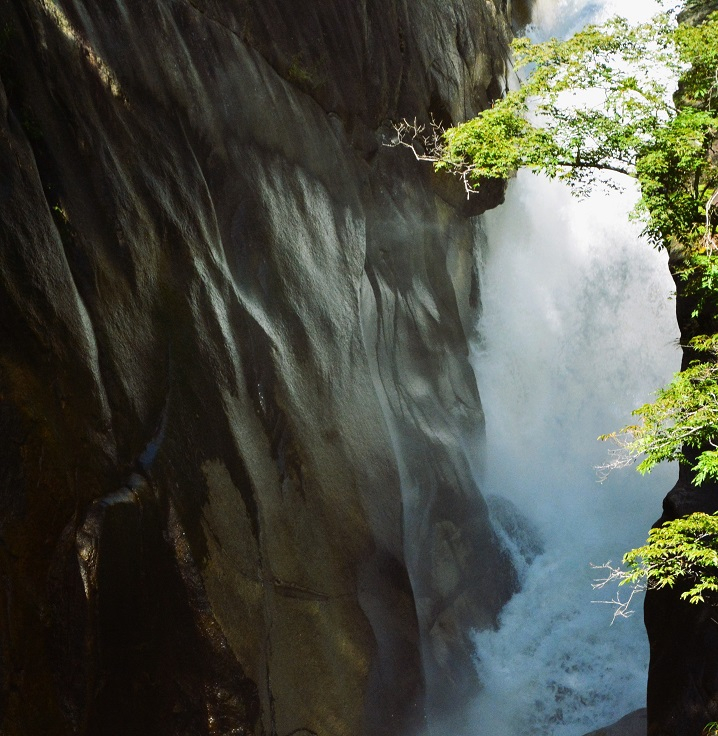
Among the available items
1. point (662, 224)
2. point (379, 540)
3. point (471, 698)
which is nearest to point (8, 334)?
point (379, 540)

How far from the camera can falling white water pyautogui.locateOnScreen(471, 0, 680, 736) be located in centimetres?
1486

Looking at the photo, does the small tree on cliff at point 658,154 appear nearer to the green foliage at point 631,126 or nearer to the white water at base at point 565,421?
the green foliage at point 631,126

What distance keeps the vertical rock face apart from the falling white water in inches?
51.1

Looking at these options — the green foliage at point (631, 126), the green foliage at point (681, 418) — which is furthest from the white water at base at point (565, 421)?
the green foliage at point (631, 126)

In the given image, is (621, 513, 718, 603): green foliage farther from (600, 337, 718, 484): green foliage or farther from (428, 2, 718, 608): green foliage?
(600, 337, 718, 484): green foliage

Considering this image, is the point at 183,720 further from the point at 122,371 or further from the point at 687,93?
the point at 687,93

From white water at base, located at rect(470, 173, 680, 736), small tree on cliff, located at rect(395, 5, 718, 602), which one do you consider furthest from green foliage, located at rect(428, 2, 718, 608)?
white water at base, located at rect(470, 173, 680, 736)

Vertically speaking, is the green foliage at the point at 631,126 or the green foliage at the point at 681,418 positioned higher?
the green foliage at the point at 631,126

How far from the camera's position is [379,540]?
43.0ft

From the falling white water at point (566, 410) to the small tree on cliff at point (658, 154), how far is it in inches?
169

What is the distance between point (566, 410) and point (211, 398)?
567 inches

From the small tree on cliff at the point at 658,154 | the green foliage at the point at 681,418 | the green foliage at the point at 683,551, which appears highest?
the small tree on cliff at the point at 658,154

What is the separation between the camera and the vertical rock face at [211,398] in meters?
8.37

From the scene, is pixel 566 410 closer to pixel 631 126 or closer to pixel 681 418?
pixel 631 126
